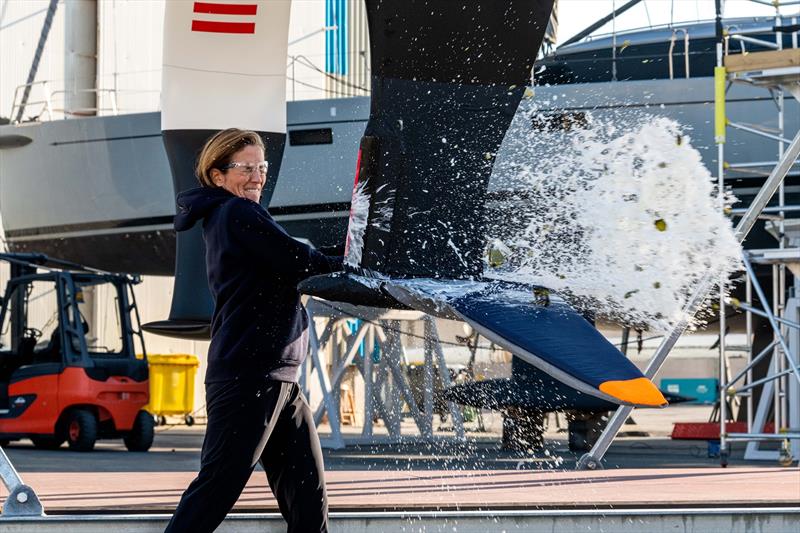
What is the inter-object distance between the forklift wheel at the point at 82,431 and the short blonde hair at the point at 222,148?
27.5ft

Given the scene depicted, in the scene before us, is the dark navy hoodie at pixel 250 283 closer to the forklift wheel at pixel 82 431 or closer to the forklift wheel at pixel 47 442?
the forklift wheel at pixel 82 431

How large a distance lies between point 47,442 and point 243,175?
30.8 ft

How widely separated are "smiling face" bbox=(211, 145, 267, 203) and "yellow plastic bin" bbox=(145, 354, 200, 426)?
14452 millimetres

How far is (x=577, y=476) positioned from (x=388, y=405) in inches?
332

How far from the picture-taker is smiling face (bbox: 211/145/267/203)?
11.7 feet

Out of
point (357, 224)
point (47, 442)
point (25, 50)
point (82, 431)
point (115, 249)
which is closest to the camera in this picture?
point (357, 224)

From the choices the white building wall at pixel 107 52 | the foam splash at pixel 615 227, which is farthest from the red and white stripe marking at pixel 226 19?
the white building wall at pixel 107 52

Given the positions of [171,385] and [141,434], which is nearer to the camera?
[141,434]

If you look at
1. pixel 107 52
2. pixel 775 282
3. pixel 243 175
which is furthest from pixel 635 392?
pixel 107 52

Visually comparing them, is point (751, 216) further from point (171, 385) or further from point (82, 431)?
point (171, 385)

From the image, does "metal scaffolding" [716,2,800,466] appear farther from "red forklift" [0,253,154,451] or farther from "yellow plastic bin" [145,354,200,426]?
"yellow plastic bin" [145,354,200,426]

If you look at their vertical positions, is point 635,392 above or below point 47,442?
above

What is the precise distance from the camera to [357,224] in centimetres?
431

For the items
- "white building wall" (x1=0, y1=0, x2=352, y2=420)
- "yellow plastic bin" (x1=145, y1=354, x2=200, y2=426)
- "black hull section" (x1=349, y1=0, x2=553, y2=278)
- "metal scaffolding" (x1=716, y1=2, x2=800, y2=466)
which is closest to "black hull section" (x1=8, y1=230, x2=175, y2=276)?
"white building wall" (x1=0, y1=0, x2=352, y2=420)
